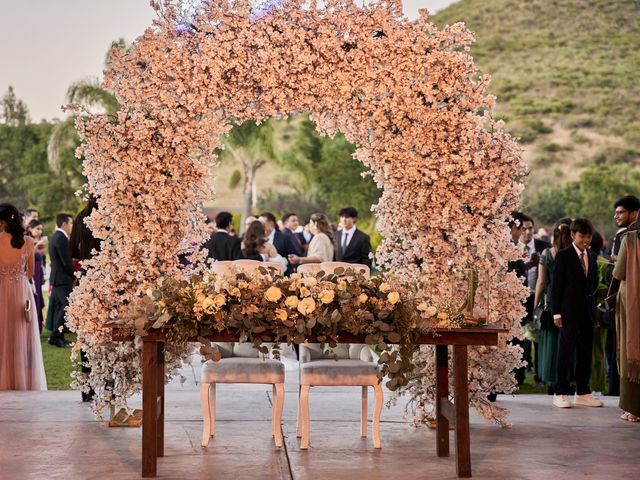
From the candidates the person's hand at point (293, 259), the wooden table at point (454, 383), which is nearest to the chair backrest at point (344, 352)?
the wooden table at point (454, 383)

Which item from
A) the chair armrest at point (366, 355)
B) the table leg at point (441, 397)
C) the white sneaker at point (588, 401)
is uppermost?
the chair armrest at point (366, 355)

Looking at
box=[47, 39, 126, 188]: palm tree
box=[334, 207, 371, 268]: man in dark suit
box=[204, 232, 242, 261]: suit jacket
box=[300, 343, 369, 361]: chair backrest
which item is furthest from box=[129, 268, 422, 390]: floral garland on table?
box=[47, 39, 126, 188]: palm tree

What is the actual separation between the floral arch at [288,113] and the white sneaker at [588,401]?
1.36 meters

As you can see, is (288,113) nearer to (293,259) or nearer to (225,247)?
(225,247)

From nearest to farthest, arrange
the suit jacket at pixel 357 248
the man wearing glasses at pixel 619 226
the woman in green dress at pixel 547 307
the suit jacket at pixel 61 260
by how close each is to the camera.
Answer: the man wearing glasses at pixel 619 226 → the woman in green dress at pixel 547 307 → the suit jacket at pixel 357 248 → the suit jacket at pixel 61 260

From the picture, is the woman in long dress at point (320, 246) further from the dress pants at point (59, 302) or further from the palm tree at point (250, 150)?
the palm tree at point (250, 150)

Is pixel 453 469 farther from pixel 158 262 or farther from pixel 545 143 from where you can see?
pixel 545 143

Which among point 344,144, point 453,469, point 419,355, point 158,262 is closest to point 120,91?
point 158,262

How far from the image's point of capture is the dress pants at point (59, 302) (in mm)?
12539

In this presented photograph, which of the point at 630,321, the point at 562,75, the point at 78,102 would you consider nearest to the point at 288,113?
the point at 630,321

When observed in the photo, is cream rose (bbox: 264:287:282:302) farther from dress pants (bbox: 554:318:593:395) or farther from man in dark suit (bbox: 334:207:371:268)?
man in dark suit (bbox: 334:207:371:268)

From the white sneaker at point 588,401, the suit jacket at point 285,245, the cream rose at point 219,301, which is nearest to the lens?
the cream rose at point 219,301

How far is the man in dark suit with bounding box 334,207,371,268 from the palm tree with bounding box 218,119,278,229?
2782 centimetres

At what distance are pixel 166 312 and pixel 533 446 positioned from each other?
2582mm
